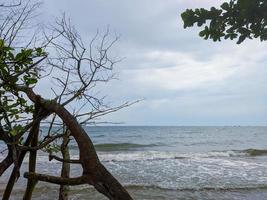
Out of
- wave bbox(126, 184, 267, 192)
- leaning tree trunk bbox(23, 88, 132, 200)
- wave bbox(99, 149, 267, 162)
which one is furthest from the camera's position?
wave bbox(99, 149, 267, 162)

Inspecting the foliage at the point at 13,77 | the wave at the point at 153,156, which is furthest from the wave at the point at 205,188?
the foliage at the point at 13,77

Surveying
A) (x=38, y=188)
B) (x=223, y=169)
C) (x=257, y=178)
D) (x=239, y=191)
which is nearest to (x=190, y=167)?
(x=223, y=169)

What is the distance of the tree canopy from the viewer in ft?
6.64

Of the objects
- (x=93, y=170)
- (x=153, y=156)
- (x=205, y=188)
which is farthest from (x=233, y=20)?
(x=153, y=156)

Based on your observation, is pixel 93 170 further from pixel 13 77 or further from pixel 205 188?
pixel 205 188

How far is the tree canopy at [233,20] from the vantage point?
2023 mm

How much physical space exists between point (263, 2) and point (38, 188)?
13.1m

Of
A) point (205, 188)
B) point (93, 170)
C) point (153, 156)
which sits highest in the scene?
point (93, 170)

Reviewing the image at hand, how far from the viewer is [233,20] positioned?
218 centimetres

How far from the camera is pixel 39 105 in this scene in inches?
101

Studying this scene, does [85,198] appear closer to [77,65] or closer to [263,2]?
[77,65]

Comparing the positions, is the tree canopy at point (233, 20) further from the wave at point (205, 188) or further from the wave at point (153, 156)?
the wave at point (153, 156)

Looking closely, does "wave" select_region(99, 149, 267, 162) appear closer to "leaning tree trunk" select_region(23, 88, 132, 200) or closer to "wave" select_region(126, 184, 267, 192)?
"wave" select_region(126, 184, 267, 192)

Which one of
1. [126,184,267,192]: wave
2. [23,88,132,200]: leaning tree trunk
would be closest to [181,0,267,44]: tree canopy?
[23,88,132,200]: leaning tree trunk
